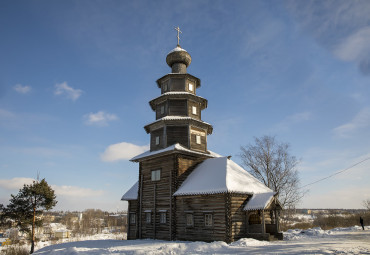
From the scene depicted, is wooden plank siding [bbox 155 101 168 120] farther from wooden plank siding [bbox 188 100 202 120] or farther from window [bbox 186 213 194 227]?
window [bbox 186 213 194 227]

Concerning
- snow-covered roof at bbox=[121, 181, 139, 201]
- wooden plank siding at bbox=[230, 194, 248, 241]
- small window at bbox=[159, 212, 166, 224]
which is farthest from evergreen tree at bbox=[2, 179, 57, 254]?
wooden plank siding at bbox=[230, 194, 248, 241]

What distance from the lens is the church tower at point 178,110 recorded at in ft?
78.6

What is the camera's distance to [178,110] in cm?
2509

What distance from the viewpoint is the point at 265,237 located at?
18625 millimetres

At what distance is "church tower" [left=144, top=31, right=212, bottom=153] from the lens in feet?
78.6

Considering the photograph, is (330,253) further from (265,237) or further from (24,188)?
(24,188)

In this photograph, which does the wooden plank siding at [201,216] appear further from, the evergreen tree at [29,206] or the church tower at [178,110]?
the evergreen tree at [29,206]

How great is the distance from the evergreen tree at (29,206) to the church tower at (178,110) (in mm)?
14985

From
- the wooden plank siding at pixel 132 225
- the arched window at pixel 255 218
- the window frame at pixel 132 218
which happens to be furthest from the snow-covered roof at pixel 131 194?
the arched window at pixel 255 218

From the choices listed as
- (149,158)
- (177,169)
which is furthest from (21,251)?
(177,169)

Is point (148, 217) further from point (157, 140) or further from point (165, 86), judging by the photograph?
point (165, 86)

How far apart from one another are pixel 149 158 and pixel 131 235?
776 cm

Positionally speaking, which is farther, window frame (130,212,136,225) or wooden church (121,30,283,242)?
window frame (130,212,136,225)

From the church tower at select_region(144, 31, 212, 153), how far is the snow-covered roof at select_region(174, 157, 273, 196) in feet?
8.14
